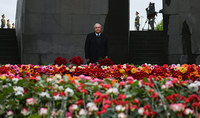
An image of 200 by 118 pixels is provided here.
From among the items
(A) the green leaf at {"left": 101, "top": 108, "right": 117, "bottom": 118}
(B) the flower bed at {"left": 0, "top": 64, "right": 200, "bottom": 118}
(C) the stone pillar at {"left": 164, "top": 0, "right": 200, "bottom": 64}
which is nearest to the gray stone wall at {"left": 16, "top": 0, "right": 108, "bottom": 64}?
(C) the stone pillar at {"left": 164, "top": 0, "right": 200, "bottom": 64}

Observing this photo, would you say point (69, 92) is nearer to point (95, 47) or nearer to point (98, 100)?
point (98, 100)

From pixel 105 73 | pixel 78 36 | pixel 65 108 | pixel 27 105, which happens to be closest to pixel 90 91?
pixel 65 108

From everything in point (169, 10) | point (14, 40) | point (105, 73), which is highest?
point (169, 10)

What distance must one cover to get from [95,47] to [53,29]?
409cm

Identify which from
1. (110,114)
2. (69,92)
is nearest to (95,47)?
(69,92)

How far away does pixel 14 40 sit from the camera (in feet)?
46.2

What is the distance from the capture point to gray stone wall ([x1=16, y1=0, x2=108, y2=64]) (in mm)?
12008

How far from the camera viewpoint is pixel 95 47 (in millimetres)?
8570

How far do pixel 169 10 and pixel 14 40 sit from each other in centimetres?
778

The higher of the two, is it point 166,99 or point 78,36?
point 78,36

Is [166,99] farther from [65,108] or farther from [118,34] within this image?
[118,34]

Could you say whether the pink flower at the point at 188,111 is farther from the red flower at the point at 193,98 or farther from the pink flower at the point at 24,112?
the pink flower at the point at 24,112

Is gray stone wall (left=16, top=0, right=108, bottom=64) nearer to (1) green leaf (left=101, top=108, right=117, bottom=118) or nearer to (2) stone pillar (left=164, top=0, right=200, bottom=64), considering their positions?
(2) stone pillar (left=164, top=0, right=200, bottom=64)

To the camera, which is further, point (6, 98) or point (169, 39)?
point (169, 39)
